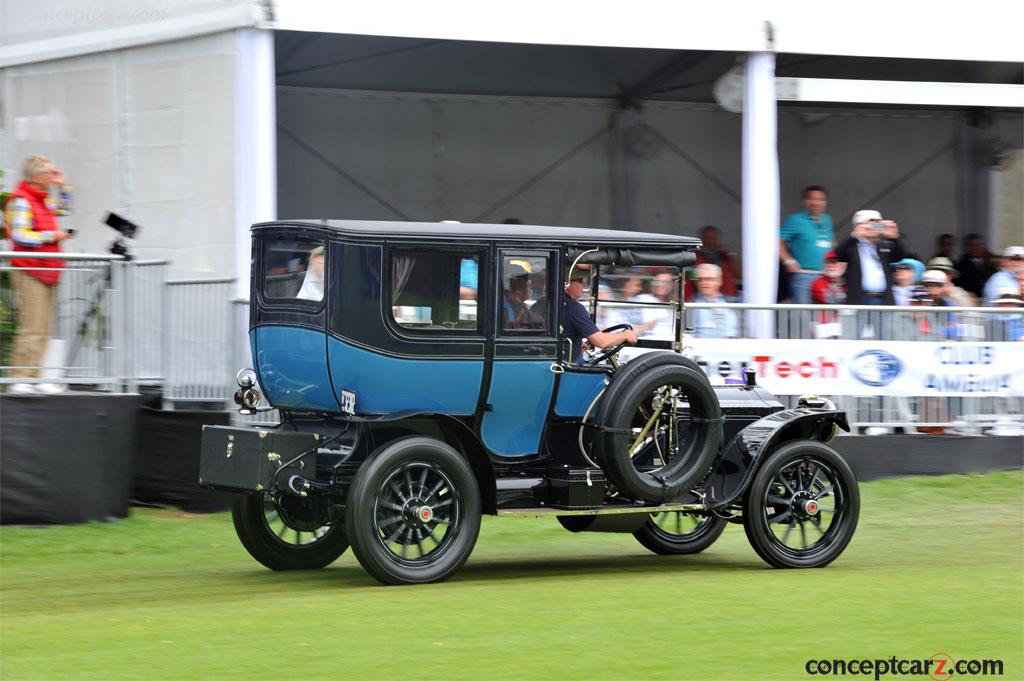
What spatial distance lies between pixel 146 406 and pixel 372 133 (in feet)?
25.7

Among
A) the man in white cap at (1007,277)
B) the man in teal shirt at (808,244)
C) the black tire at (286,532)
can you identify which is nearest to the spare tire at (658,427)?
the black tire at (286,532)

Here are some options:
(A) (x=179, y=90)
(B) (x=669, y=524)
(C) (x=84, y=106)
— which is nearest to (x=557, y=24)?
(A) (x=179, y=90)

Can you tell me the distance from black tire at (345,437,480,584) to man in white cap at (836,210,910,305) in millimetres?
7074

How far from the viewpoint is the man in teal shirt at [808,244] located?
50.7ft

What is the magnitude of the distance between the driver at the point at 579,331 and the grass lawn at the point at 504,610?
1.41 m

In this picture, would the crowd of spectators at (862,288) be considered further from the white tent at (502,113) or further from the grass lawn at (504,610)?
the grass lawn at (504,610)

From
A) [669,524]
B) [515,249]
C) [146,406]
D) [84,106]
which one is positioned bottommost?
[669,524]

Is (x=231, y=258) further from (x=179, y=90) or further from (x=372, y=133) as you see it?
(x=372, y=133)

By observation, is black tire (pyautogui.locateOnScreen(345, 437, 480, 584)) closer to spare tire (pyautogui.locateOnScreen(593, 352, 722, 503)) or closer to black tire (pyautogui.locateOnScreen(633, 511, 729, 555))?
spare tire (pyautogui.locateOnScreen(593, 352, 722, 503))

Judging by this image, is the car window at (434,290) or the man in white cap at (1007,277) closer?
the car window at (434,290)

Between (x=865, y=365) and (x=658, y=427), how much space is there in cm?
527

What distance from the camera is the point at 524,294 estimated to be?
8969 mm

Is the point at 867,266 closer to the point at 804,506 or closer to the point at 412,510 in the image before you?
the point at 804,506

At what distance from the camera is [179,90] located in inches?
572
